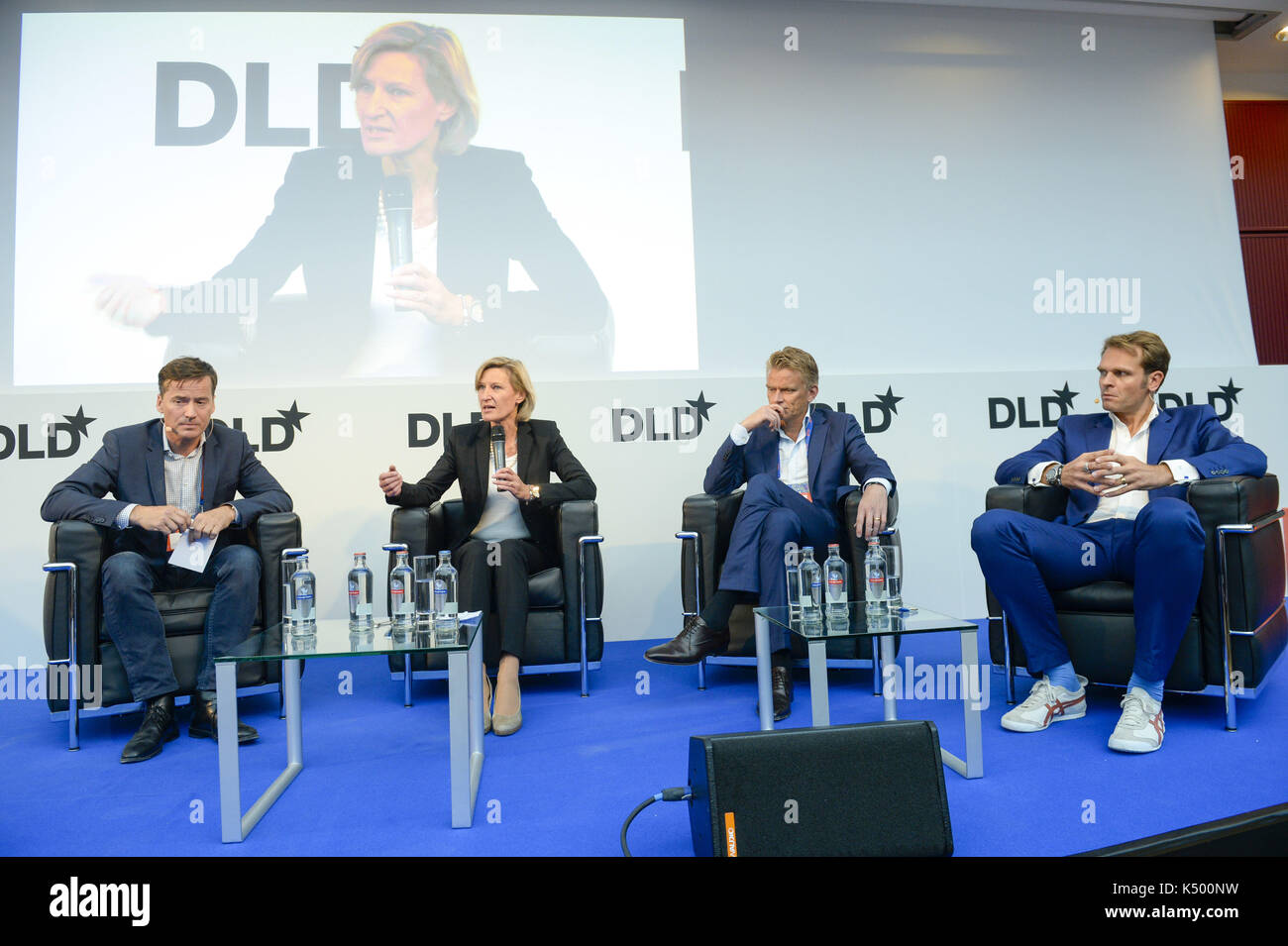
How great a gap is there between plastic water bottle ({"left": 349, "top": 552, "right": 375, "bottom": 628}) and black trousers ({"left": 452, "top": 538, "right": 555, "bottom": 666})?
0.51 metres

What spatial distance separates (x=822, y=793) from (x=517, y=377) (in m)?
2.26

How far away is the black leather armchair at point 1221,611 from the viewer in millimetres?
2270

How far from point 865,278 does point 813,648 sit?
9.37 feet

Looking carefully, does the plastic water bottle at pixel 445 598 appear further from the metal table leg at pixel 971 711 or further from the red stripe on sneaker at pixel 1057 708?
the red stripe on sneaker at pixel 1057 708

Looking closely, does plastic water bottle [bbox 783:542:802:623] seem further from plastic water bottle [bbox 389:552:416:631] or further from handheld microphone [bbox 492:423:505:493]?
handheld microphone [bbox 492:423:505:493]

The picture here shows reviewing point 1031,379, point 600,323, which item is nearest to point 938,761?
point 600,323

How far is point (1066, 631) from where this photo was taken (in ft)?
8.13

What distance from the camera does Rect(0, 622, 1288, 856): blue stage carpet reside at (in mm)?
1732

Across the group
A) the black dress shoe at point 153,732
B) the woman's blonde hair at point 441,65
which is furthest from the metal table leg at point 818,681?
the woman's blonde hair at point 441,65

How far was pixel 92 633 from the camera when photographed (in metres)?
2.54

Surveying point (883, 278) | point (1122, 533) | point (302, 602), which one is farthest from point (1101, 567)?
point (883, 278)

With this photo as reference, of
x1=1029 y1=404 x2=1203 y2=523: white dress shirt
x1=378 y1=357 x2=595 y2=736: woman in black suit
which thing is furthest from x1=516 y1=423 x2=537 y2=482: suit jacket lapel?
x1=1029 y1=404 x2=1203 y2=523: white dress shirt

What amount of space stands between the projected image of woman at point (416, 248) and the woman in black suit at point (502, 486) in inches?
32.9
